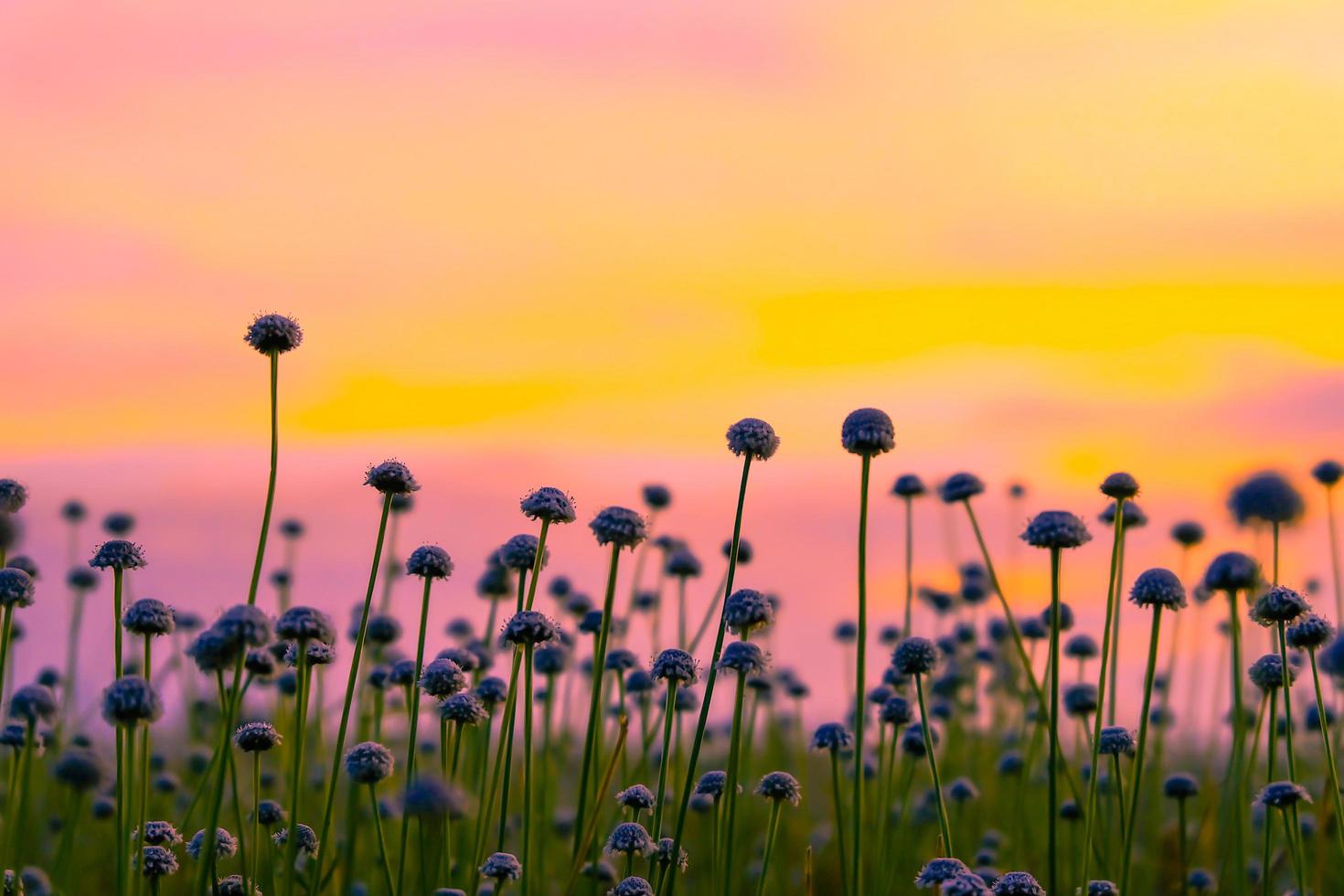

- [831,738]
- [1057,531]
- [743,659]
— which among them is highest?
[1057,531]

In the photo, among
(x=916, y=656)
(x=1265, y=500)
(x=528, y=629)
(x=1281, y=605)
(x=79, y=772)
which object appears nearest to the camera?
(x=79, y=772)

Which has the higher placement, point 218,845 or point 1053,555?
point 1053,555

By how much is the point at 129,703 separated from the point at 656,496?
14.8 feet

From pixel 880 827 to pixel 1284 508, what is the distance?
1963 mm

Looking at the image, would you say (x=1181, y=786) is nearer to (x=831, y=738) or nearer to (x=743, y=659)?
(x=831, y=738)

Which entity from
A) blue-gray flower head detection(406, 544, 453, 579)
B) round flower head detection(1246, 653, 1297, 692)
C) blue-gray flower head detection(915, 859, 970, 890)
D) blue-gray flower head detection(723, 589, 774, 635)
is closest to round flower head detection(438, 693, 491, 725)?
blue-gray flower head detection(406, 544, 453, 579)

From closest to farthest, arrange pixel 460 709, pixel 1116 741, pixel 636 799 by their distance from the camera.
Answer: pixel 460 709 → pixel 636 799 → pixel 1116 741

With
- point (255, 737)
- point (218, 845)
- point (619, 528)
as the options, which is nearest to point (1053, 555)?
point (619, 528)

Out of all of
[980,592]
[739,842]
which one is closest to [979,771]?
[980,592]

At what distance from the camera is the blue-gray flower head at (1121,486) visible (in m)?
4.77

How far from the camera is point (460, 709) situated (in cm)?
437

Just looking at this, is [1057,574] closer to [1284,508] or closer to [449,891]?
[1284,508]

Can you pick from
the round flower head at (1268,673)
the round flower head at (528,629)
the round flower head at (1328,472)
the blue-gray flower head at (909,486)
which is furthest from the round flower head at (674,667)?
the round flower head at (1328,472)

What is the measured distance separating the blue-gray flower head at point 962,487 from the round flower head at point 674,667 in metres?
2.16
